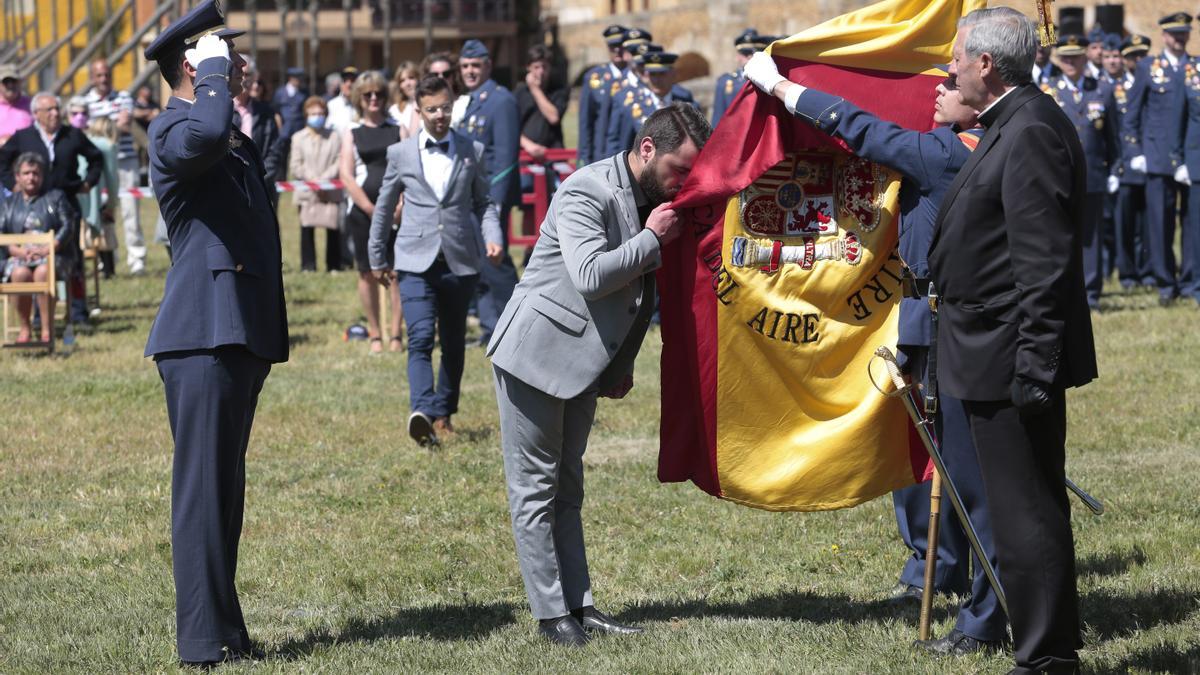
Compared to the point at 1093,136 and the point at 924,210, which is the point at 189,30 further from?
the point at 1093,136

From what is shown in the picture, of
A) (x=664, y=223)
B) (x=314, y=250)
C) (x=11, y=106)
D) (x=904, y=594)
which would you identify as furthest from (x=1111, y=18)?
(x=664, y=223)

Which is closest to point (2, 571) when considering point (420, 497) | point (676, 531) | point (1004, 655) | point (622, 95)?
point (420, 497)

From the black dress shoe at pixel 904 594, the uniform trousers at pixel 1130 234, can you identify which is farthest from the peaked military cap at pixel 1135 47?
the black dress shoe at pixel 904 594

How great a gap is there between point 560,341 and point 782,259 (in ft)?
2.97

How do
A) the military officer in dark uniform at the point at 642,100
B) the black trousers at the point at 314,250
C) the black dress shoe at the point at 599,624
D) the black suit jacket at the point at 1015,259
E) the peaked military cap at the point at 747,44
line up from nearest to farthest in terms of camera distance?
the black suit jacket at the point at 1015,259 < the black dress shoe at the point at 599,624 < the military officer in dark uniform at the point at 642,100 < the peaked military cap at the point at 747,44 < the black trousers at the point at 314,250

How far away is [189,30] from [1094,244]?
10.8 m

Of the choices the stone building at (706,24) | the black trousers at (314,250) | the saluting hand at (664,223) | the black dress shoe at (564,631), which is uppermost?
the stone building at (706,24)

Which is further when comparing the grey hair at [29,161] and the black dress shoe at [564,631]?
the grey hair at [29,161]

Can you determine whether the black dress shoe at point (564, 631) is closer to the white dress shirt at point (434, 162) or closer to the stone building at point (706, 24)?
the white dress shirt at point (434, 162)

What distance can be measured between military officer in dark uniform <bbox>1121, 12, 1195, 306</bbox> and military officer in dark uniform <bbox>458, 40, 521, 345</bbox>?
6.11 metres

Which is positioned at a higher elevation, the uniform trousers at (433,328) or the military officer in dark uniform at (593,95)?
the military officer in dark uniform at (593,95)

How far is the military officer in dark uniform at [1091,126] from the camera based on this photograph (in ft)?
49.0

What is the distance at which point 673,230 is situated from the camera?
236 inches

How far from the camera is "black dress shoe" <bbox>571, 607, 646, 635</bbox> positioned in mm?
6254
